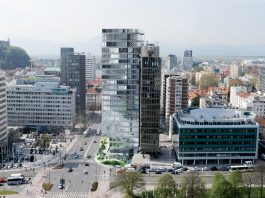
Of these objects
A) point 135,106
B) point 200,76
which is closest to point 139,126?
point 135,106

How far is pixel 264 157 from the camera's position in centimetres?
5662

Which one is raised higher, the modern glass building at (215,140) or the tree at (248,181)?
the modern glass building at (215,140)

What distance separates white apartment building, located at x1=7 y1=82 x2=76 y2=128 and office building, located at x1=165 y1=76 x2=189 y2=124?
697 inches

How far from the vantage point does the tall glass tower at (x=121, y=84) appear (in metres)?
56.3

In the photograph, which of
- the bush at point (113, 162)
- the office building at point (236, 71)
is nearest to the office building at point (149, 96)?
the bush at point (113, 162)

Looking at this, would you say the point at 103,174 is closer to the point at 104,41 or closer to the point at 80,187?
the point at 80,187

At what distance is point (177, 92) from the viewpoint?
70.6 metres

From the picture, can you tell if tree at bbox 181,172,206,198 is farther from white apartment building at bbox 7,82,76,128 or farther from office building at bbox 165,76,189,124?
white apartment building at bbox 7,82,76,128

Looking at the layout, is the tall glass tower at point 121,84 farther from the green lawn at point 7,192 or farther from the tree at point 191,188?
the tree at point 191,188

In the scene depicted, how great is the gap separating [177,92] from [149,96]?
15.3 metres

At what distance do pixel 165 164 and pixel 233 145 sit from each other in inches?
359

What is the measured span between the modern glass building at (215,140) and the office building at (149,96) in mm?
3755

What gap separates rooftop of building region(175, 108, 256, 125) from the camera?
5375 cm

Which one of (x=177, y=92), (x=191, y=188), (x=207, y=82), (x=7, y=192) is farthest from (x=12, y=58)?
(x=191, y=188)
